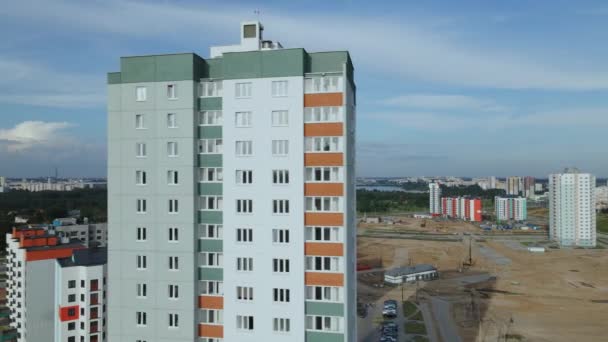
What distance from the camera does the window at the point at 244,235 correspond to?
2489 cm

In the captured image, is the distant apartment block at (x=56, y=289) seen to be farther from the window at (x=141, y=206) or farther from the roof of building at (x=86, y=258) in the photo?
the window at (x=141, y=206)

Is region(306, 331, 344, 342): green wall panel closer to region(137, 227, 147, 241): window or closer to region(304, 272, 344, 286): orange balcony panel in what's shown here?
region(304, 272, 344, 286): orange balcony panel

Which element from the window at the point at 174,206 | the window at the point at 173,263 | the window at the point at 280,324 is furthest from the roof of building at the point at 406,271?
the window at the point at 174,206

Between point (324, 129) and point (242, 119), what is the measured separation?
14.8 feet

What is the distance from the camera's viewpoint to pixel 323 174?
24375 millimetres

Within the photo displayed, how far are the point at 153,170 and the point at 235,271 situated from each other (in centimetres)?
723

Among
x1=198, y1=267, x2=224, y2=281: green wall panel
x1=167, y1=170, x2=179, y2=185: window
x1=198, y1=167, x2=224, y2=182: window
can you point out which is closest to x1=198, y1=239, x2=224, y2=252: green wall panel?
x1=198, y1=267, x2=224, y2=281: green wall panel

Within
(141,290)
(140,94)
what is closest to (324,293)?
(141,290)

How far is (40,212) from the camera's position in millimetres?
147375

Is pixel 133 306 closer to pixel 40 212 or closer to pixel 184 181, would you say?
pixel 184 181

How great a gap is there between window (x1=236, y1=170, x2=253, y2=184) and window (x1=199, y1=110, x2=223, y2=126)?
3.16m

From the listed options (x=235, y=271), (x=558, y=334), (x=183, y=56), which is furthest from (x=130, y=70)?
(x=558, y=334)

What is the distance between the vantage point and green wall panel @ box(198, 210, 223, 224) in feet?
84.0

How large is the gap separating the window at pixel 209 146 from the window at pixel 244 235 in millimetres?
4560
